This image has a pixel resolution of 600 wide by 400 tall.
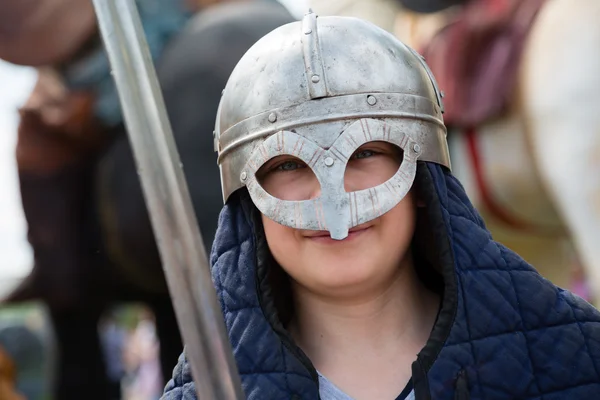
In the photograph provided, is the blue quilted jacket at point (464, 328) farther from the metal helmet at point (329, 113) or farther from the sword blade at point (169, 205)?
the sword blade at point (169, 205)

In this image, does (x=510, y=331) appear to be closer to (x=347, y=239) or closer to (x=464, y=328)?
(x=464, y=328)

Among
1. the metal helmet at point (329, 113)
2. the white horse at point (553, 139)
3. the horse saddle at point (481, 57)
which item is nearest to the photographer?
the metal helmet at point (329, 113)

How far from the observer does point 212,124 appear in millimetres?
2189

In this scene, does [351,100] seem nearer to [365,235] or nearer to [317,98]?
[317,98]

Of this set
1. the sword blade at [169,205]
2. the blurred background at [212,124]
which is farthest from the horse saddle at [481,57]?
the sword blade at [169,205]

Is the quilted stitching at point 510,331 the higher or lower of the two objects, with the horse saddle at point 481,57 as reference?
lower

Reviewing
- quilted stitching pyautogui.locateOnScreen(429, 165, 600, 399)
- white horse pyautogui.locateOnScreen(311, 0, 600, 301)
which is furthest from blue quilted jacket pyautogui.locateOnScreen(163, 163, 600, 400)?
white horse pyautogui.locateOnScreen(311, 0, 600, 301)

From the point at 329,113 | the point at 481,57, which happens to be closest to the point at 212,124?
the point at 481,57

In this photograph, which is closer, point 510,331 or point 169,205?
point 169,205

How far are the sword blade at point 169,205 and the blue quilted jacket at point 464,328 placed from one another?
0.68ft

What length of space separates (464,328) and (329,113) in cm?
28

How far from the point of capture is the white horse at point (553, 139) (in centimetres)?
193

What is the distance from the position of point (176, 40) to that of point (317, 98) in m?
1.27

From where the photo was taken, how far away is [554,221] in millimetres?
2340
